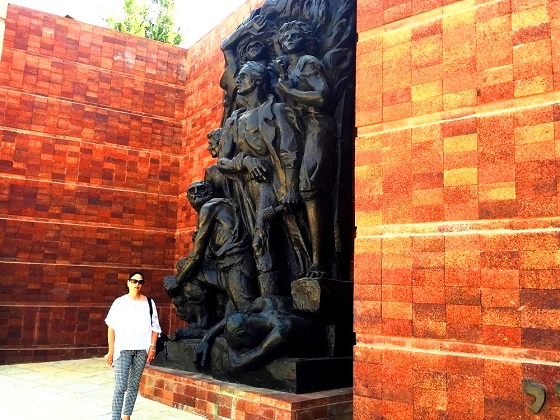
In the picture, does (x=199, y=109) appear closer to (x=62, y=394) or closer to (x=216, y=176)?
(x=216, y=176)

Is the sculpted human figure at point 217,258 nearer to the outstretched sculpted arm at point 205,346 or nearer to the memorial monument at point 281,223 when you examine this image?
the memorial monument at point 281,223

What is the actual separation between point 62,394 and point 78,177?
4.00 meters

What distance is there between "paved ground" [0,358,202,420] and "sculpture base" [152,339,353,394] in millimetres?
457

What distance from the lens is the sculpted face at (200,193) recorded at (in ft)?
18.8

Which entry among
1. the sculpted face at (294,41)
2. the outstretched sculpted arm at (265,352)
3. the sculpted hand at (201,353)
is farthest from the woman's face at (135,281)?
the sculpted face at (294,41)

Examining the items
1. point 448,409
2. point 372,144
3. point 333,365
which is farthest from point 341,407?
point 372,144

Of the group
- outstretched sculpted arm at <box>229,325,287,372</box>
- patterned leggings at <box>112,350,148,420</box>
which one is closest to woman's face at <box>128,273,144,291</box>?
patterned leggings at <box>112,350,148,420</box>

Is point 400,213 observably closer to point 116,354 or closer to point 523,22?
point 523,22

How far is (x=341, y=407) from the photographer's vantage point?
3.92 metres

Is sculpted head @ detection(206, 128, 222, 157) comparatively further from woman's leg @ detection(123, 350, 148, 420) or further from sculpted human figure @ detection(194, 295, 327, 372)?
woman's leg @ detection(123, 350, 148, 420)

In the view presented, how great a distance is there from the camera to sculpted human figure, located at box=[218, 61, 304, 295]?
4.82 m

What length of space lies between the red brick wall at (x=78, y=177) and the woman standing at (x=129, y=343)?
4616mm

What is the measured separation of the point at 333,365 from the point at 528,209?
2.07m

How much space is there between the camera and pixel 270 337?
13.4 feet
